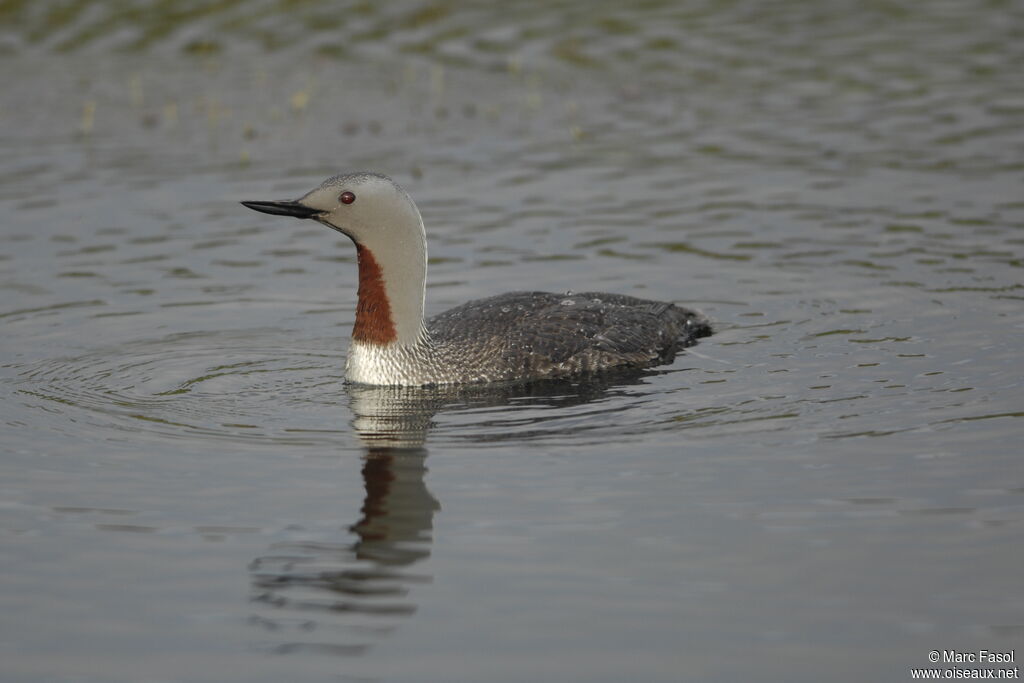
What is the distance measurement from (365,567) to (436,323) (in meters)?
3.85

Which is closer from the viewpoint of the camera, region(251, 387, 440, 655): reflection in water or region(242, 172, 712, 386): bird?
region(251, 387, 440, 655): reflection in water

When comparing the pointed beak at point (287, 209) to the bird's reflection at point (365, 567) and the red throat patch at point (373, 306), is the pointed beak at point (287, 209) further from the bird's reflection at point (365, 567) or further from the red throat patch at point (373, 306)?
the bird's reflection at point (365, 567)

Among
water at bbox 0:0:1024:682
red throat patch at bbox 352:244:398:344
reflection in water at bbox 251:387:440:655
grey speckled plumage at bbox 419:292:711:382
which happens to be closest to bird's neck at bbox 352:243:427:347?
red throat patch at bbox 352:244:398:344

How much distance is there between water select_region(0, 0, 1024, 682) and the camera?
6.08 metres

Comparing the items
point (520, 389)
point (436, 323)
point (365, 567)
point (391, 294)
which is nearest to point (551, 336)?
point (520, 389)

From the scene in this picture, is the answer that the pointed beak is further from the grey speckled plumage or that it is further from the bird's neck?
the grey speckled plumage

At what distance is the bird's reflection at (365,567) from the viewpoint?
6.00m

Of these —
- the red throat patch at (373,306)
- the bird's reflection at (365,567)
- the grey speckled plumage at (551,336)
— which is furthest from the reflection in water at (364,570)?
the grey speckled plumage at (551,336)

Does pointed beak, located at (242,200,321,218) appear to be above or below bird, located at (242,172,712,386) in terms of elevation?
A: above

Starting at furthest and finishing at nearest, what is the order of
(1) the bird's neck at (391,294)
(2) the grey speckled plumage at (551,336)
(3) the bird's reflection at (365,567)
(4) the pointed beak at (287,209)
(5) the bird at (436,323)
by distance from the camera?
(2) the grey speckled plumage at (551,336), (1) the bird's neck at (391,294), (5) the bird at (436,323), (4) the pointed beak at (287,209), (3) the bird's reflection at (365,567)

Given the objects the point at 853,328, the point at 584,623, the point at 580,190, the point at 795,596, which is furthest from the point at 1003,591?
the point at 580,190

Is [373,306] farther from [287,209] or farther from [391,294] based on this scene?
[287,209]

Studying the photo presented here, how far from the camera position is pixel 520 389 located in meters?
9.59

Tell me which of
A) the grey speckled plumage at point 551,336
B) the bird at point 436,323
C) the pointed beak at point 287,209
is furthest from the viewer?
the grey speckled plumage at point 551,336
